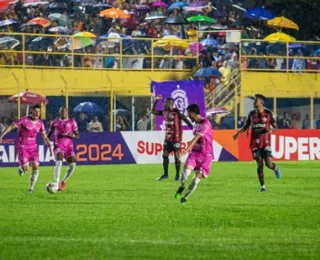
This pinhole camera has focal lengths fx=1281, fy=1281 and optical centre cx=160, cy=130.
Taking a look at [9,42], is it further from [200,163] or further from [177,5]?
[200,163]

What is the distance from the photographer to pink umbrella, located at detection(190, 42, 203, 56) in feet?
173

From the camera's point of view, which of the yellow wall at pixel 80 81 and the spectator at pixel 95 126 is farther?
the yellow wall at pixel 80 81

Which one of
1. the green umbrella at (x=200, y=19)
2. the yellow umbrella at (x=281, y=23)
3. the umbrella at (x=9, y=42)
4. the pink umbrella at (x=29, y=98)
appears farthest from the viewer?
the yellow umbrella at (x=281, y=23)

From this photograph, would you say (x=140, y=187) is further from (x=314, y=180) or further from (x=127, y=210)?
(x=127, y=210)

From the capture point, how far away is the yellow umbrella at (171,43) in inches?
2035

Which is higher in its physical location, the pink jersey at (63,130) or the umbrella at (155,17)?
the pink jersey at (63,130)

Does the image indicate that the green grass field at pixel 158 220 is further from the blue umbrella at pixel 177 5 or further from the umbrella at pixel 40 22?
the blue umbrella at pixel 177 5

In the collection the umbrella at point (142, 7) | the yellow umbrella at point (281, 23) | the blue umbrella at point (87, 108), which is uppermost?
the umbrella at point (142, 7)

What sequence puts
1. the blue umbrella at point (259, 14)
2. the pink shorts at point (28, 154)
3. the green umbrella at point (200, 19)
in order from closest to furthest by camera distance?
1. the pink shorts at point (28, 154)
2. the green umbrella at point (200, 19)
3. the blue umbrella at point (259, 14)

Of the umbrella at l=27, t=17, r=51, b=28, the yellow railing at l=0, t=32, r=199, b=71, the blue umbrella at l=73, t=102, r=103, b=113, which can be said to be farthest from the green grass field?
the umbrella at l=27, t=17, r=51, b=28

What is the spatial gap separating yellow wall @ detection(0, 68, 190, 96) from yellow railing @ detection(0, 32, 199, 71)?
242 millimetres

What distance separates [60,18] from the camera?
178 ft

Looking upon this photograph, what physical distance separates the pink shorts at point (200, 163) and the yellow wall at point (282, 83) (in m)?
25.9

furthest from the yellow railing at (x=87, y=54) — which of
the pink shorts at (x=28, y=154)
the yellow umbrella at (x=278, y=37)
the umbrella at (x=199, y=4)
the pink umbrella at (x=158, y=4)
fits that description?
the pink shorts at (x=28, y=154)
